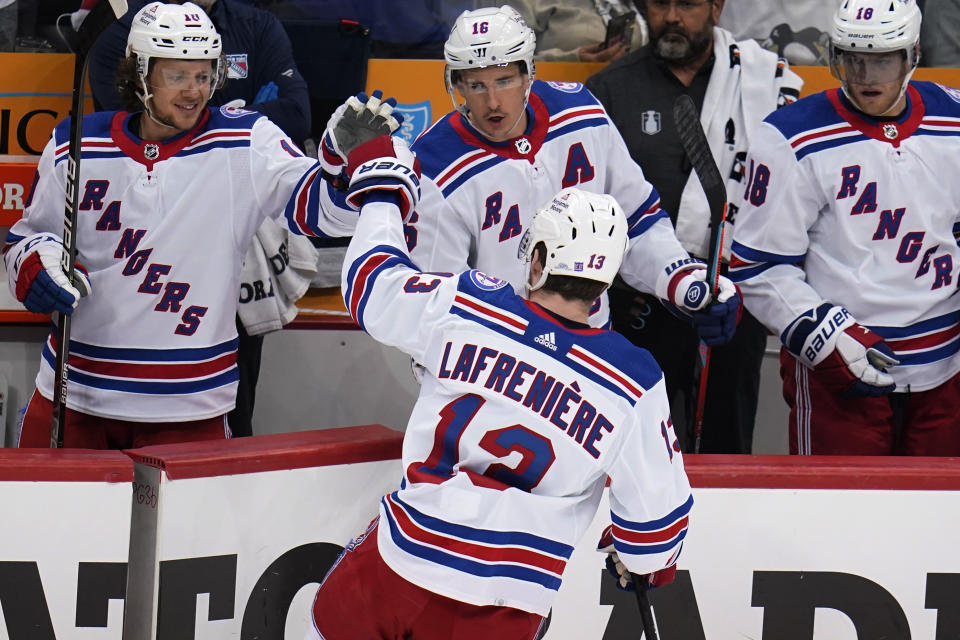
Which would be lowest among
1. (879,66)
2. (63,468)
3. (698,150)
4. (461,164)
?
(63,468)

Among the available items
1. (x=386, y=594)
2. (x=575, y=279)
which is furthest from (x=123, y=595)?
(x=575, y=279)

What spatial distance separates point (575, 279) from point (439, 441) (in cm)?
36

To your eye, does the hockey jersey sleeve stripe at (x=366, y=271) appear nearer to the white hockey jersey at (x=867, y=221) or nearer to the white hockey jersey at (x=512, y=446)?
the white hockey jersey at (x=512, y=446)

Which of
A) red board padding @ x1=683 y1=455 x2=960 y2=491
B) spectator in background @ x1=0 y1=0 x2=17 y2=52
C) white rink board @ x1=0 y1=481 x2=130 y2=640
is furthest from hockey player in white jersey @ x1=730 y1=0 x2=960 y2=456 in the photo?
spectator in background @ x1=0 y1=0 x2=17 y2=52

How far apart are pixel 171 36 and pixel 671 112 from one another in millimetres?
1531

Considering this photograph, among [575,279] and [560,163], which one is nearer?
[575,279]

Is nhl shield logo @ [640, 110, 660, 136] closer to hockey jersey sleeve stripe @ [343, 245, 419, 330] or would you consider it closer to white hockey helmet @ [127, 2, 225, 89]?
white hockey helmet @ [127, 2, 225, 89]

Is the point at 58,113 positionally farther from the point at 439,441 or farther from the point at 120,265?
the point at 439,441

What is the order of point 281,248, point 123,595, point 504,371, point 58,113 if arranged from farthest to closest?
point 58,113
point 281,248
point 123,595
point 504,371

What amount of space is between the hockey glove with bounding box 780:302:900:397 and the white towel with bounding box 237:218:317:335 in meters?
1.43

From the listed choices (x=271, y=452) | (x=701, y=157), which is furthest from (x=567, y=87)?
(x=271, y=452)

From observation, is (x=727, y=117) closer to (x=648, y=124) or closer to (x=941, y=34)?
(x=648, y=124)

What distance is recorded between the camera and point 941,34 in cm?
481

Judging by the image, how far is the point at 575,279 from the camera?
7.65 ft
